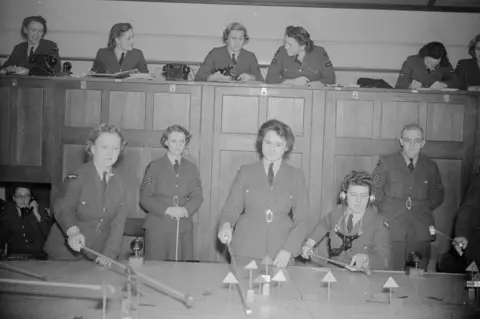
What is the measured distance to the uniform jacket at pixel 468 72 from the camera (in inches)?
123

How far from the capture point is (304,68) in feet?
10.6

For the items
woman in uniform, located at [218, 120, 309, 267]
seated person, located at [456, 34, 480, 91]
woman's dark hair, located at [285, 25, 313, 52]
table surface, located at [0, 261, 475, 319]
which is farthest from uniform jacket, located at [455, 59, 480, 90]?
table surface, located at [0, 261, 475, 319]

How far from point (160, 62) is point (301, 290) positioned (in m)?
2.62

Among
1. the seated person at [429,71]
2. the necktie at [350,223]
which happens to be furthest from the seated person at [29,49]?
the seated person at [429,71]

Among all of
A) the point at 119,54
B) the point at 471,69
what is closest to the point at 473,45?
the point at 471,69

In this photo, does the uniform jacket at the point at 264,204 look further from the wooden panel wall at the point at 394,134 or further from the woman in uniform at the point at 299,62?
the woman in uniform at the point at 299,62

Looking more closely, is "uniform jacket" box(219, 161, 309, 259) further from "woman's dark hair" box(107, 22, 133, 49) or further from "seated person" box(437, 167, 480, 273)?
"woman's dark hair" box(107, 22, 133, 49)

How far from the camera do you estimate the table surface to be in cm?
136

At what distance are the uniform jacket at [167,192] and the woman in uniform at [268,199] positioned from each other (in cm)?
57

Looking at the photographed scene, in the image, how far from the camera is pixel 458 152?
2.99 m

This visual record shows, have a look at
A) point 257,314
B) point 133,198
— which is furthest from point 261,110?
point 257,314

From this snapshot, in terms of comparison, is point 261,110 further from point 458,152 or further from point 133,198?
point 458,152

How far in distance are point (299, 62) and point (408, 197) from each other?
42.7 inches

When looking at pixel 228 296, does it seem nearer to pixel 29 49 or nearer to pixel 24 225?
pixel 24 225
